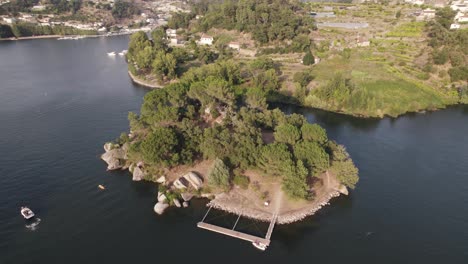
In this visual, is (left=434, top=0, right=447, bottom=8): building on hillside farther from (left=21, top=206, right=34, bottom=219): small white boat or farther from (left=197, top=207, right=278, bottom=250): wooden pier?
(left=21, top=206, right=34, bottom=219): small white boat

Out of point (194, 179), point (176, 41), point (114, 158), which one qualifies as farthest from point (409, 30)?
point (114, 158)

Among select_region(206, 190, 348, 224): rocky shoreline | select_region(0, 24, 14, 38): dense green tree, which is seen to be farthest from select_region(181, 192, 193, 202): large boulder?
select_region(0, 24, 14, 38): dense green tree

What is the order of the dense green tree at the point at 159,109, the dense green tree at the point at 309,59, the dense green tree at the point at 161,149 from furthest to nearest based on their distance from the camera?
1. the dense green tree at the point at 309,59
2. the dense green tree at the point at 159,109
3. the dense green tree at the point at 161,149

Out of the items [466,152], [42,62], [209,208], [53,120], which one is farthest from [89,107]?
[466,152]

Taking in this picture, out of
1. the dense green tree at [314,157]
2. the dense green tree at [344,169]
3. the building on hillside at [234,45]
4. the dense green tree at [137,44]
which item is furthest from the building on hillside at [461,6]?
the dense green tree at [314,157]

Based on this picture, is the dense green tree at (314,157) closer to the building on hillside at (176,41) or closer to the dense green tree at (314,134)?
the dense green tree at (314,134)
